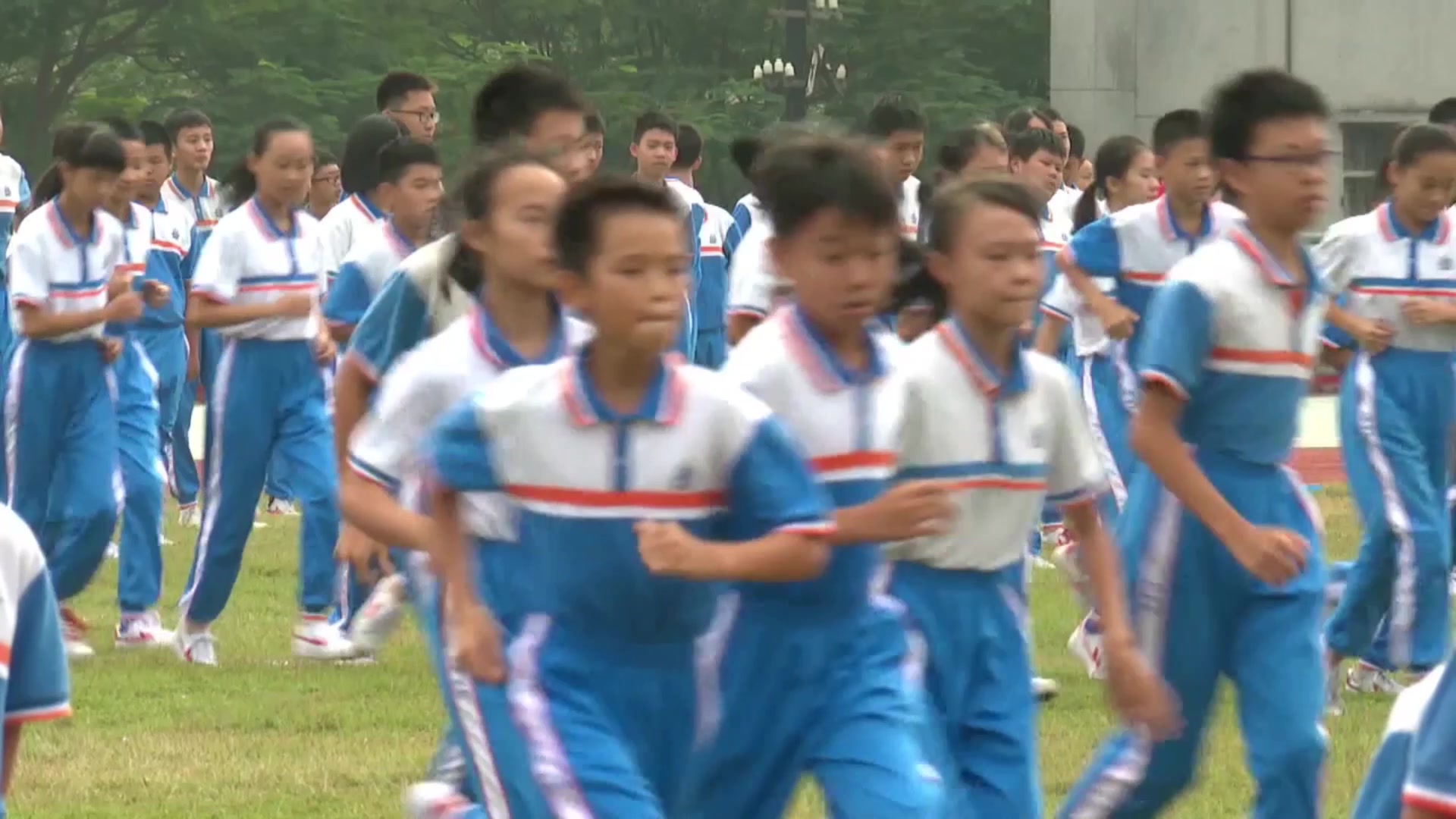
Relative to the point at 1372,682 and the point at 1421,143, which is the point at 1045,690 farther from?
the point at 1421,143

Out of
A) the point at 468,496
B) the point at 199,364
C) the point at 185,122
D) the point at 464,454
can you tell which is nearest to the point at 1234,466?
the point at 468,496

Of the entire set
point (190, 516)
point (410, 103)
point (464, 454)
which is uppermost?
point (410, 103)

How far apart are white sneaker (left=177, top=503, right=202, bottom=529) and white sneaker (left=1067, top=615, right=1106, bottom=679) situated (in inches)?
282

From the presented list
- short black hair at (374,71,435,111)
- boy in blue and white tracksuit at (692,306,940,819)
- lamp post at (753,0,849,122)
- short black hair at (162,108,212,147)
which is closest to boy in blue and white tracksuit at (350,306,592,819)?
boy in blue and white tracksuit at (692,306,940,819)

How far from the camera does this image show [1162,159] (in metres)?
9.48

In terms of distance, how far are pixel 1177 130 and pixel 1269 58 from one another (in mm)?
30170

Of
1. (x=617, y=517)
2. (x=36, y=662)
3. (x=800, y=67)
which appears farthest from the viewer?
(x=800, y=67)

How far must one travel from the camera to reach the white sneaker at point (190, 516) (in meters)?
16.3

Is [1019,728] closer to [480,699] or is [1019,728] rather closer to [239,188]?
[480,699]

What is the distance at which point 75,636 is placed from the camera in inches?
432

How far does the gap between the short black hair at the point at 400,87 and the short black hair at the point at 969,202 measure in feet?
19.4

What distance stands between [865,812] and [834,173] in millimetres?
1165

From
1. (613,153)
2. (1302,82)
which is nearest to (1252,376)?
(1302,82)

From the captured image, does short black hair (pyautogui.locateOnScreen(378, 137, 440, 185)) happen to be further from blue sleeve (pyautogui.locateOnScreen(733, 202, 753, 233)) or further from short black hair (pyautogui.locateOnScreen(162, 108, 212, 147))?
short black hair (pyautogui.locateOnScreen(162, 108, 212, 147))
